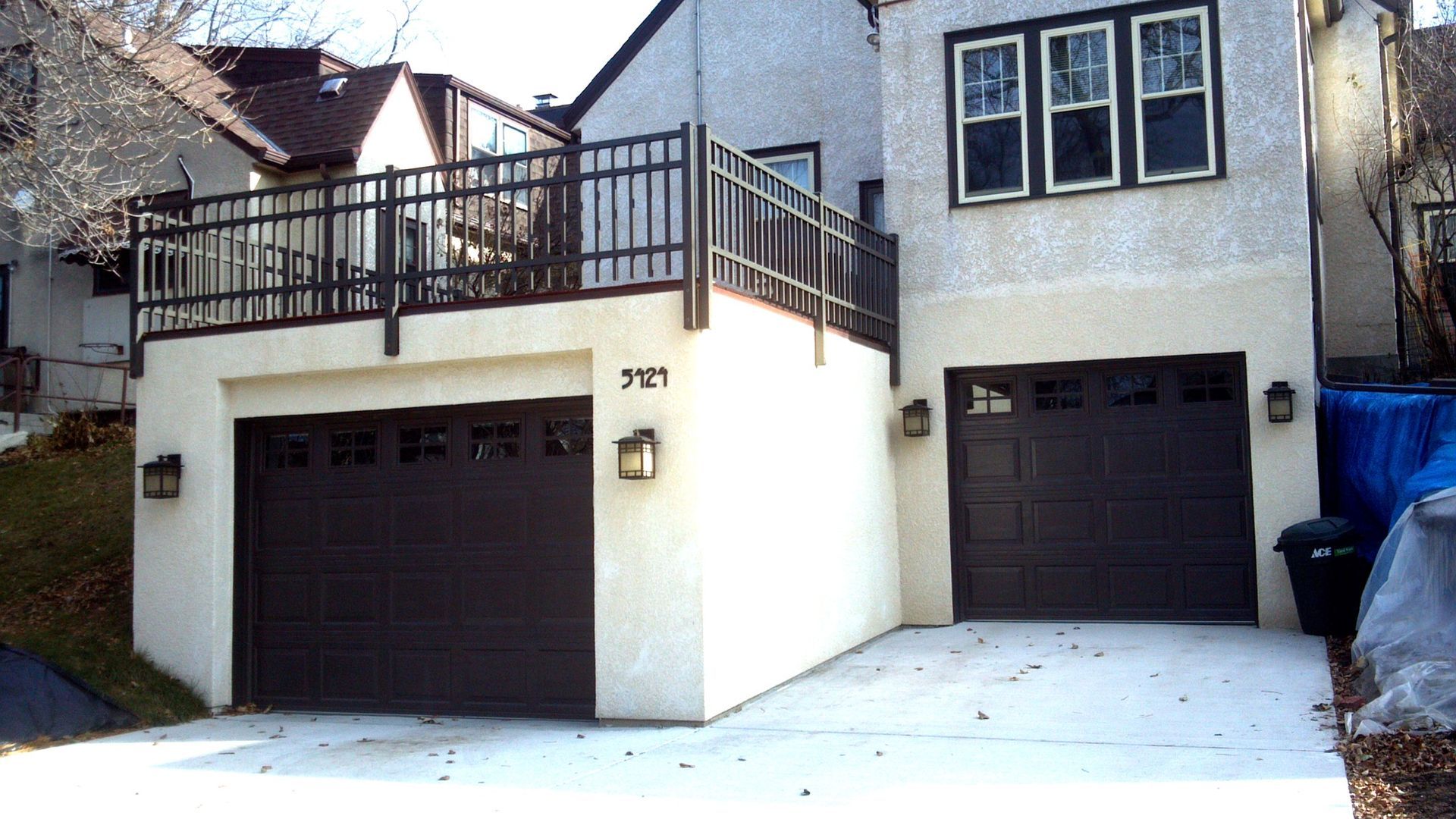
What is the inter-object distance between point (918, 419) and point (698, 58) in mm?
6125

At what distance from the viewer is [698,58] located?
1559cm

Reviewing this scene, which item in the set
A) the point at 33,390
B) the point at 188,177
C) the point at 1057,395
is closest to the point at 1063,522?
the point at 1057,395

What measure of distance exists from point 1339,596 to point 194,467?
935 cm

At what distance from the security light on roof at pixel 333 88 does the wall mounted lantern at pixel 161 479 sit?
1123cm

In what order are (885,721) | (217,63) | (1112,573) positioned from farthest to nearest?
(217,63) < (1112,573) < (885,721)

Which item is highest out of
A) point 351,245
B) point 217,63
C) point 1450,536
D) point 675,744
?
point 217,63

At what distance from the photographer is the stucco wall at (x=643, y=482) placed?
8492 mm

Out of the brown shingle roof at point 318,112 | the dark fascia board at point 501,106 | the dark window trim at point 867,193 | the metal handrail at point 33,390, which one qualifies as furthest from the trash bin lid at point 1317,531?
the metal handrail at point 33,390

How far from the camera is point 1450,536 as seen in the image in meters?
7.62

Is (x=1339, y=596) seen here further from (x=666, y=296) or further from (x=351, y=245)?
(x=351, y=245)

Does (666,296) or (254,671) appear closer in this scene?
(666,296)

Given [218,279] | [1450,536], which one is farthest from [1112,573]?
[218,279]

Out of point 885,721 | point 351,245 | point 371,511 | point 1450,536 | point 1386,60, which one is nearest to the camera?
point 1450,536

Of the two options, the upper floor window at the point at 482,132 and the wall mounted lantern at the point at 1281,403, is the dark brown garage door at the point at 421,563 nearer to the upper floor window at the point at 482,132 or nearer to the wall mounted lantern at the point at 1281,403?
the wall mounted lantern at the point at 1281,403
